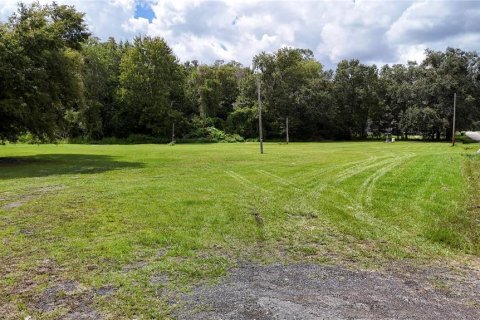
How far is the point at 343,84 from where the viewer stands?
68.6 meters

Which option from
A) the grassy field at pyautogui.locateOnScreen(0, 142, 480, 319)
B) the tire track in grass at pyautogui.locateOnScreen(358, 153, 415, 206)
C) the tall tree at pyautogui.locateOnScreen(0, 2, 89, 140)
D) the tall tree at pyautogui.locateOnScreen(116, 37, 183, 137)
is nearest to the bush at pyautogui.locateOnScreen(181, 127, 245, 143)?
the tall tree at pyautogui.locateOnScreen(116, 37, 183, 137)

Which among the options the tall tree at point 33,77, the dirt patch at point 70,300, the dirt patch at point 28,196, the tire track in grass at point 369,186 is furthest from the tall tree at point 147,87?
the dirt patch at point 70,300

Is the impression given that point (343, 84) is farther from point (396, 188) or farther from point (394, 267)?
point (394, 267)

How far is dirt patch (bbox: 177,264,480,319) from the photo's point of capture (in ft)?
15.9

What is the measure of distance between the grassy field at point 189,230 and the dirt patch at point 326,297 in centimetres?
45

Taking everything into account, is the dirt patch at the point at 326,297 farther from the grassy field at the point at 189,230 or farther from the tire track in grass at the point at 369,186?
the tire track in grass at the point at 369,186

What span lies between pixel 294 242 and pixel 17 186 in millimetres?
11249

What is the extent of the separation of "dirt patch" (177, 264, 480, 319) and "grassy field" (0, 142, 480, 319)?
1.47 feet

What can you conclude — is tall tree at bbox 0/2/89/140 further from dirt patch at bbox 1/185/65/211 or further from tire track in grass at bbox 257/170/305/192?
tire track in grass at bbox 257/170/305/192

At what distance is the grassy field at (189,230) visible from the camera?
221 inches

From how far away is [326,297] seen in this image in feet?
17.5

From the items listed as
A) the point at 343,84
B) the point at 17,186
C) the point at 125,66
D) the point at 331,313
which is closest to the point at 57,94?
the point at 17,186

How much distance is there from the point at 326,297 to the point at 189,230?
4039 mm

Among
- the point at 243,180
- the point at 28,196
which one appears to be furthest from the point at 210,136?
the point at 28,196
